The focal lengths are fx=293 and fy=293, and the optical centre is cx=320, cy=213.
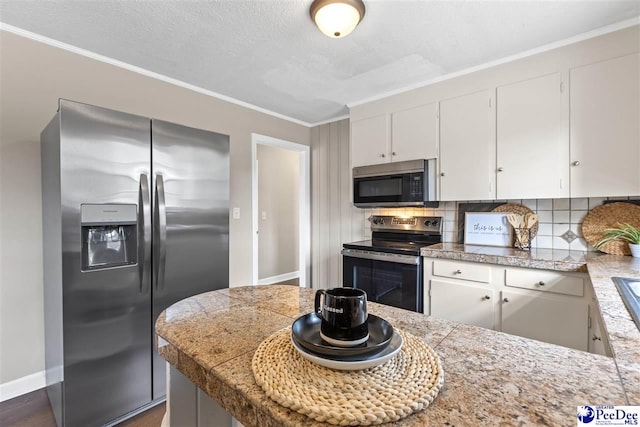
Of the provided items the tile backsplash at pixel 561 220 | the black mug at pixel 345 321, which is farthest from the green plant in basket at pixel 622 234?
the black mug at pixel 345 321

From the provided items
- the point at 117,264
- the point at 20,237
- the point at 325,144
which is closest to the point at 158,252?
the point at 117,264

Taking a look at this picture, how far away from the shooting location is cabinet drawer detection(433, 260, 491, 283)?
6.89 feet

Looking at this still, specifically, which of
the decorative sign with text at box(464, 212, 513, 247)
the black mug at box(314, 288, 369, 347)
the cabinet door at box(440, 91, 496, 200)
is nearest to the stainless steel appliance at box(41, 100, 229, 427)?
the black mug at box(314, 288, 369, 347)

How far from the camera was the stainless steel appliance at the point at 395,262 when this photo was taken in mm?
2389

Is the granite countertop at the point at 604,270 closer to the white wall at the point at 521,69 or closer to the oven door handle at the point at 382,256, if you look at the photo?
the oven door handle at the point at 382,256

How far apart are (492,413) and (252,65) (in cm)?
251

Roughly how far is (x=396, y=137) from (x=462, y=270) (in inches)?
53.2

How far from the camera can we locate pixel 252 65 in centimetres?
232

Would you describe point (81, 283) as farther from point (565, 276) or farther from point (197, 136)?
point (565, 276)

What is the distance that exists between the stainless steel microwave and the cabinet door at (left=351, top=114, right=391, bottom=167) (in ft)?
0.27

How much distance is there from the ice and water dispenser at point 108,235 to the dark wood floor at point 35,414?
0.93 meters

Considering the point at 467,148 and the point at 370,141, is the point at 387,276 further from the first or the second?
the point at 370,141

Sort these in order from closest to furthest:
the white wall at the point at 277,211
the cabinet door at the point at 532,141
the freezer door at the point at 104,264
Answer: the freezer door at the point at 104,264, the cabinet door at the point at 532,141, the white wall at the point at 277,211

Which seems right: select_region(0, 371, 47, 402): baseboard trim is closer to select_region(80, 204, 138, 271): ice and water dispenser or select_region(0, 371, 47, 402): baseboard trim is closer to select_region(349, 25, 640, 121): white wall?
select_region(80, 204, 138, 271): ice and water dispenser
